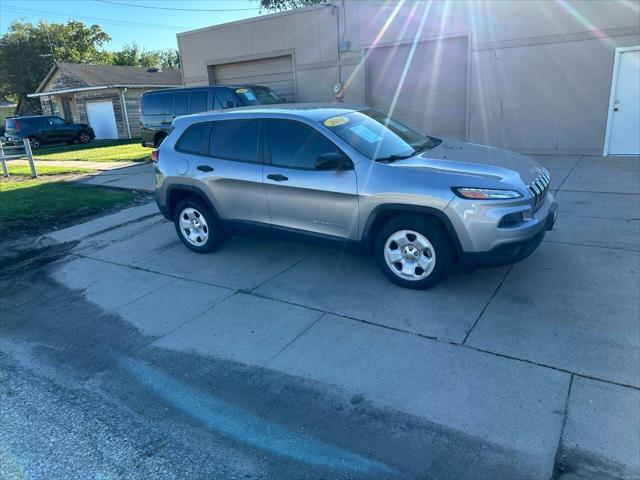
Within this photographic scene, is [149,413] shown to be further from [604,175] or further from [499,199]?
[604,175]

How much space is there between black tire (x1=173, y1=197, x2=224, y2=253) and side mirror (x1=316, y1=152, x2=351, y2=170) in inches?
72.3

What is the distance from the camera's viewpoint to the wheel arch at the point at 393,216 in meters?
4.14

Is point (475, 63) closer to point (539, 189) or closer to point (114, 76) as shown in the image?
point (539, 189)

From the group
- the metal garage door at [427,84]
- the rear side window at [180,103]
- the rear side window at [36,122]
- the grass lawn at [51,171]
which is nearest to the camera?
the metal garage door at [427,84]

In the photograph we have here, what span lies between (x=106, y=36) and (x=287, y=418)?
2301 inches

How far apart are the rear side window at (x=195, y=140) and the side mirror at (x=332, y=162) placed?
1776 millimetres

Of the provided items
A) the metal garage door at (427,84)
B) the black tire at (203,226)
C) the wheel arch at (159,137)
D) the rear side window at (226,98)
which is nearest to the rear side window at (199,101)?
the rear side window at (226,98)

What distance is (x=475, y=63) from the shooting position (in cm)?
1145

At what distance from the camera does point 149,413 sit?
3143 millimetres

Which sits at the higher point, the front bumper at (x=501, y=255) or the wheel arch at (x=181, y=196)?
the wheel arch at (x=181, y=196)

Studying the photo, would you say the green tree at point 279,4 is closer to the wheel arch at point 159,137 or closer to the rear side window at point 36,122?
the rear side window at point 36,122

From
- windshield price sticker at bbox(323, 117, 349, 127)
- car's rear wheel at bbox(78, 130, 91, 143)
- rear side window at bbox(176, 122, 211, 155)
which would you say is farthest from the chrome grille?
car's rear wheel at bbox(78, 130, 91, 143)

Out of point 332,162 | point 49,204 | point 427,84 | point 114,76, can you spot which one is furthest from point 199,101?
point 114,76

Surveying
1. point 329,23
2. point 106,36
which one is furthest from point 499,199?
point 106,36
